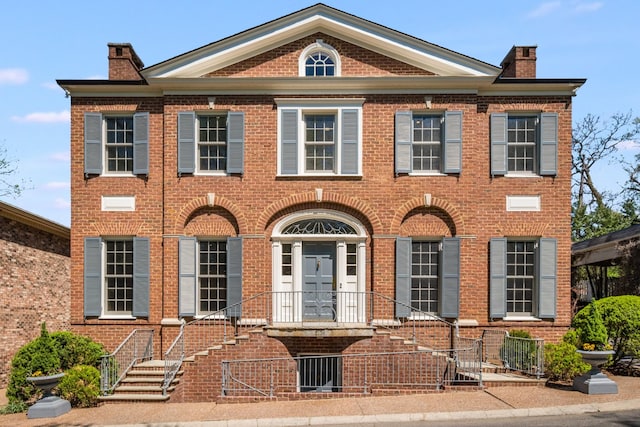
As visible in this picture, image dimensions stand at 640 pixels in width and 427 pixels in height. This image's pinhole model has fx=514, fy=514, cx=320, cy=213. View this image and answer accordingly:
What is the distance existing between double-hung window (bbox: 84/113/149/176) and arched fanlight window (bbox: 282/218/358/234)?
177 inches

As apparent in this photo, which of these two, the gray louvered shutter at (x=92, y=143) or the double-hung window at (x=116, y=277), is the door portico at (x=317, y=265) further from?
the gray louvered shutter at (x=92, y=143)

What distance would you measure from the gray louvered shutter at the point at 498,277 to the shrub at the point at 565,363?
7.85ft

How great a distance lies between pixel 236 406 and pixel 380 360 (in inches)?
154

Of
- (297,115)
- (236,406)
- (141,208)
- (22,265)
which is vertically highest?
(297,115)

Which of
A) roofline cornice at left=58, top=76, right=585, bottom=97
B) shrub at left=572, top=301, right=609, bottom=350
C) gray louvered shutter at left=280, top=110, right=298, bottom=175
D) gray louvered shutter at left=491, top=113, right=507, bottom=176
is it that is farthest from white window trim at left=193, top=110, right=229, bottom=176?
shrub at left=572, top=301, right=609, bottom=350

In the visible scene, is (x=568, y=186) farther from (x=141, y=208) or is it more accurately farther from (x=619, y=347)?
(x=141, y=208)

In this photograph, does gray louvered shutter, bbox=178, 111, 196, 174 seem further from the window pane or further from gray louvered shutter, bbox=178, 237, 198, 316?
the window pane

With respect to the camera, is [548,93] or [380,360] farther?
[548,93]

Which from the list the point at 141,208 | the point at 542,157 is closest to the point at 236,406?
the point at 141,208

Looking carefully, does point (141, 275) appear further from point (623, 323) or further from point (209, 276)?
point (623, 323)

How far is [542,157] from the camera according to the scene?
583 inches

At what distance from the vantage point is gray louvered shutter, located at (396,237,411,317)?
1420cm

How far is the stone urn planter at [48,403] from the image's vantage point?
10.7 meters

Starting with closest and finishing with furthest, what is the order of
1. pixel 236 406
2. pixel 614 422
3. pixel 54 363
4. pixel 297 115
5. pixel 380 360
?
pixel 614 422 → pixel 236 406 → pixel 54 363 → pixel 380 360 → pixel 297 115
